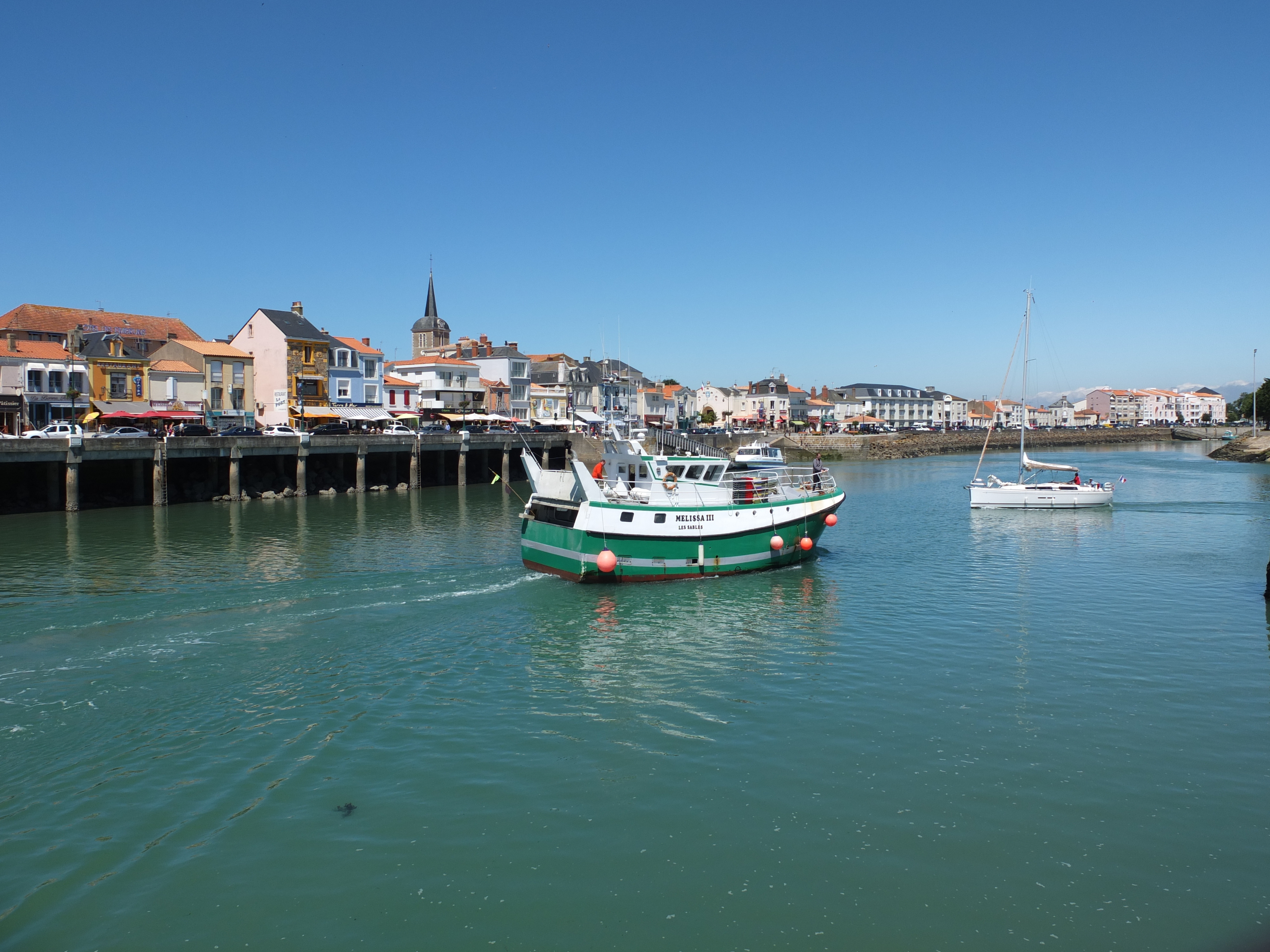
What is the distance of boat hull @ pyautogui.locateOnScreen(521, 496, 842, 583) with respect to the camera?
2841 centimetres

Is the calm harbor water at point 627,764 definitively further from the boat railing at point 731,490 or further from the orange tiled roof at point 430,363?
the orange tiled roof at point 430,363

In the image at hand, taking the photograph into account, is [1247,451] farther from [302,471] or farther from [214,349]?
[214,349]

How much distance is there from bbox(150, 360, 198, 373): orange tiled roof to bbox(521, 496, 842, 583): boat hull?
157ft

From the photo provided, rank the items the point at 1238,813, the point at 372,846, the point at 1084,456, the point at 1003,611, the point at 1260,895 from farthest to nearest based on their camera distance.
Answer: the point at 1084,456 < the point at 1003,611 < the point at 1238,813 < the point at 372,846 < the point at 1260,895

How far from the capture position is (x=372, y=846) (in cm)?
1203

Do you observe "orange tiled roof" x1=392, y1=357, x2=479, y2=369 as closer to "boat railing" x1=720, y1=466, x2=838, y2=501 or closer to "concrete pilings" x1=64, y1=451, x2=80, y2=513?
"concrete pilings" x1=64, y1=451, x2=80, y2=513

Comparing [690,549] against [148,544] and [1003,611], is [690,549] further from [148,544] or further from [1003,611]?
[148,544]

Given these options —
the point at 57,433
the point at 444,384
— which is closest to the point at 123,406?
the point at 57,433

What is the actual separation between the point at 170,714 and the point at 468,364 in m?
81.7

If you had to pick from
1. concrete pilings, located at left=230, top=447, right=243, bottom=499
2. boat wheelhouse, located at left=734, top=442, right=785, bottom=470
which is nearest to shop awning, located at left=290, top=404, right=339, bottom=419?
concrete pilings, located at left=230, top=447, right=243, bottom=499

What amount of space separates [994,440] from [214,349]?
378 ft

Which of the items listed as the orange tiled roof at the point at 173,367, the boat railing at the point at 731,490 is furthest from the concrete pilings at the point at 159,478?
the boat railing at the point at 731,490

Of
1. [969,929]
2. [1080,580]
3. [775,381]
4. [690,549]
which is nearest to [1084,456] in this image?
[775,381]

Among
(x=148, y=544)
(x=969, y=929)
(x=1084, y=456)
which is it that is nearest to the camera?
(x=969, y=929)
